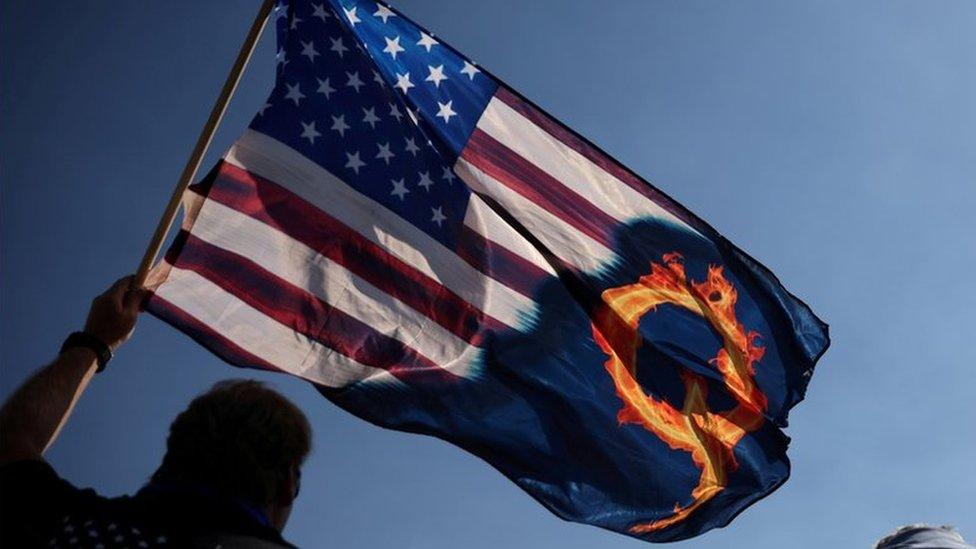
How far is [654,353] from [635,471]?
0.91 metres

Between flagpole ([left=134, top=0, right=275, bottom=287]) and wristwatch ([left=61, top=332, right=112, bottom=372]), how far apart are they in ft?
4.36

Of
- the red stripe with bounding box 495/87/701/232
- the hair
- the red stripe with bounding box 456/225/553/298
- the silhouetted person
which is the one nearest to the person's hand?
the silhouetted person

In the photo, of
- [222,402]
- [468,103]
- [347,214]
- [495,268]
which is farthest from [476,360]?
[222,402]

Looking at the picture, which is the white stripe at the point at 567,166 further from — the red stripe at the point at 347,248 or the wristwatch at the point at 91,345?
the wristwatch at the point at 91,345

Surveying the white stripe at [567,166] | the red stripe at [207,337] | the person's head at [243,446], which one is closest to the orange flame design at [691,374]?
the white stripe at [567,166]

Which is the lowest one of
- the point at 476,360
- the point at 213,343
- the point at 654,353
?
the point at 213,343

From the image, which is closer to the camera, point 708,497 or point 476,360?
point 476,360

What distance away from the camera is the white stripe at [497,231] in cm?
844

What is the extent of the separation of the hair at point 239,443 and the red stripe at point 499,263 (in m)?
4.61

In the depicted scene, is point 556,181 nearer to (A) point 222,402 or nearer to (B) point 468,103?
(B) point 468,103

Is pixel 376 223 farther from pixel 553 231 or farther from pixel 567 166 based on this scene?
pixel 567 166

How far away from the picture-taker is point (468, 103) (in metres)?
8.66

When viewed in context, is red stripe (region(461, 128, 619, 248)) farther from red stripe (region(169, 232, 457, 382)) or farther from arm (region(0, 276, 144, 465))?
arm (region(0, 276, 144, 465))

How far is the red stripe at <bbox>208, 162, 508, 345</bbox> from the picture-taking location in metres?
7.81
